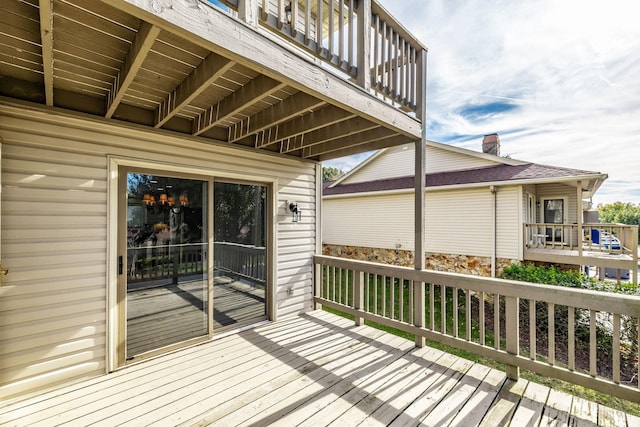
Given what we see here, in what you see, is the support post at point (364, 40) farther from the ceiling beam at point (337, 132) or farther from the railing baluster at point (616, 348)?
the railing baluster at point (616, 348)

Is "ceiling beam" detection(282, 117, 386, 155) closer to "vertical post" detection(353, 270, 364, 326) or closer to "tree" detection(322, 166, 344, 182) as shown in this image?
"vertical post" detection(353, 270, 364, 326)

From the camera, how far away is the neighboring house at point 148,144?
1.60 meters

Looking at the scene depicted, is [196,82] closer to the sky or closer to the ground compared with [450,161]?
closer to the ground

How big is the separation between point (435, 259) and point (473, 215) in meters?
1.95

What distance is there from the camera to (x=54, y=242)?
236 centimetres

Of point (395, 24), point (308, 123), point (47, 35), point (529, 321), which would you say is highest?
point (395, 24)

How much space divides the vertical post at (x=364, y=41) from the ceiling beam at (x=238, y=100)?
79cm

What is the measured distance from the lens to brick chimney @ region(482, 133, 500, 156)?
10.0m

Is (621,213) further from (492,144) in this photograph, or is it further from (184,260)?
(184,260)

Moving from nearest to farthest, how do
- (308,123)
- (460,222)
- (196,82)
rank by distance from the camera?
(196,82) < (308,123) < (460,222)

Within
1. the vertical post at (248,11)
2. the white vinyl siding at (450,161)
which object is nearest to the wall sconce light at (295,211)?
the vertical post at (248,11)

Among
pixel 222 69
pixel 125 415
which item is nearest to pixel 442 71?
pixel 222 69

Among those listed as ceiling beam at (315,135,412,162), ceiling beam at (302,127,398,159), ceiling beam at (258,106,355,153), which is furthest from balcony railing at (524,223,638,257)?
ceiling beam at (258,106,355,153)

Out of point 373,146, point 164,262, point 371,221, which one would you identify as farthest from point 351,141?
point 371,221
